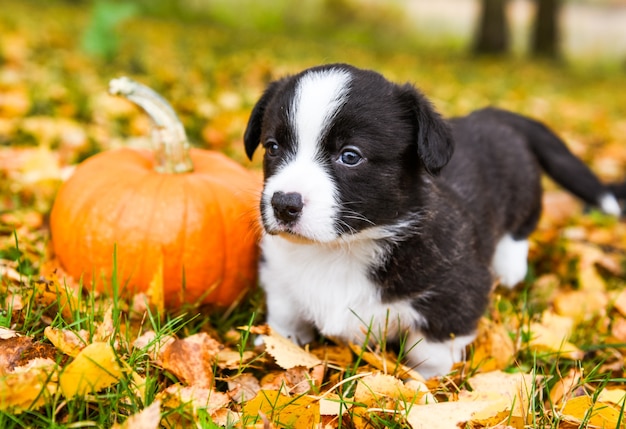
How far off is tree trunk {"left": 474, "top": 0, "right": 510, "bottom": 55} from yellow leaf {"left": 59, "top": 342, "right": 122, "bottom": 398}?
1556 centimetres

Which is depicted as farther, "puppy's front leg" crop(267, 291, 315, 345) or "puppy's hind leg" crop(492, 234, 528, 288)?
→ "puppy's hind leg" crop(492, 234, 528, 288)

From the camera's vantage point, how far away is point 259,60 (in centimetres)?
842

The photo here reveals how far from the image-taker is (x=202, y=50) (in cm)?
918

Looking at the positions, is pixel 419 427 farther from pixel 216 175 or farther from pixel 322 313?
pixel 216 175

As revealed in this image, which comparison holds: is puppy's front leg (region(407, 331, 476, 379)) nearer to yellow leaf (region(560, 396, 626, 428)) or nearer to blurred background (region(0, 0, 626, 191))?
yellow leaf (region(560, 396, 626, 428))

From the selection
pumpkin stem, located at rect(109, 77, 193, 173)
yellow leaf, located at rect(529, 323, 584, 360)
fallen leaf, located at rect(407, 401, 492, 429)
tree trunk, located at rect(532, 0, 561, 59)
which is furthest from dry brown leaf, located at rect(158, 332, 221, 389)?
tree trunk, located at rect(532, 0, 561, 59)

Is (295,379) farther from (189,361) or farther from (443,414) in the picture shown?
(443,414)

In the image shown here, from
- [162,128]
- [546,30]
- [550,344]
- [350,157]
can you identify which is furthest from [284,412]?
[546,30]

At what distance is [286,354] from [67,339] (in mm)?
725

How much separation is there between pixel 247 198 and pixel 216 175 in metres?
0.19

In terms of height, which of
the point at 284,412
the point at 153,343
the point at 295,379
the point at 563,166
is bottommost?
the point at 295,379

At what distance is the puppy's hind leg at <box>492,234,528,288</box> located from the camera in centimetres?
330

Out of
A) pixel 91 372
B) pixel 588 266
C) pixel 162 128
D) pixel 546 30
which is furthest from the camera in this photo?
pixel 546 30

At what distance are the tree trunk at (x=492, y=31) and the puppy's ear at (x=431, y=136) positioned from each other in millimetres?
14576
